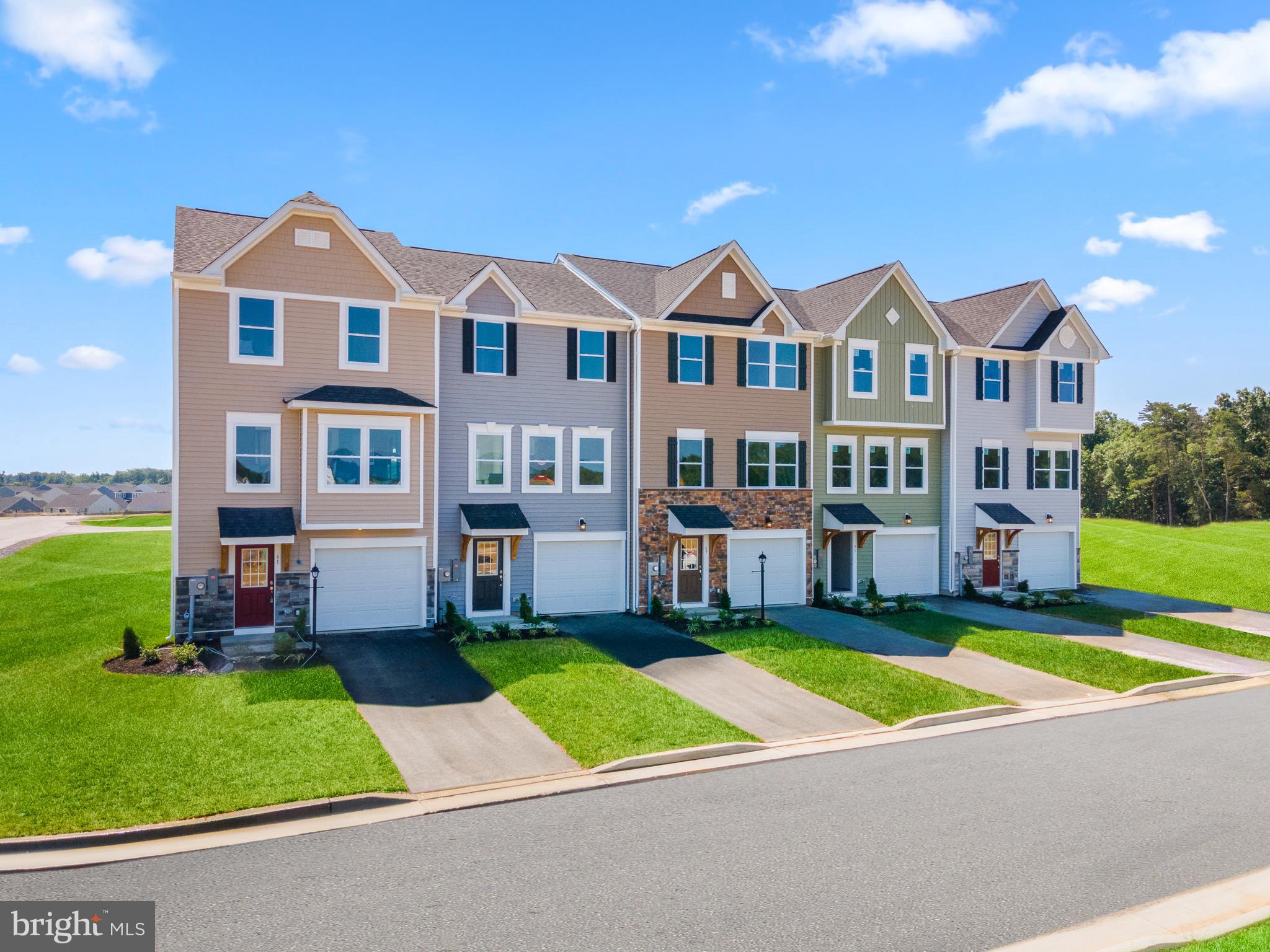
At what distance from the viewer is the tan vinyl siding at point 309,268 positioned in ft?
62.2

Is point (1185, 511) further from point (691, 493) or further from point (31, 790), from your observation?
point (31, 790)

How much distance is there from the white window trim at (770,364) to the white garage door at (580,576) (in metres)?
6.22

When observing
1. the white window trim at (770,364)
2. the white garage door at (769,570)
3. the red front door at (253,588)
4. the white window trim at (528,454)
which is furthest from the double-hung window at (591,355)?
the red front door at (253,588)

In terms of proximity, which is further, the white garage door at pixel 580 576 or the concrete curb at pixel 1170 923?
the white garage door at pixel 580 576

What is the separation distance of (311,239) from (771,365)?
13046mm

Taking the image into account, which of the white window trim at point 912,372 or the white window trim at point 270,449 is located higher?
the white window trim at point 912,372

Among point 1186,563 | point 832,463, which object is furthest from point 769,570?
point 1186,563

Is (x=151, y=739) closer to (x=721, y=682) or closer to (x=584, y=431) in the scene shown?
(x=721, y=682)

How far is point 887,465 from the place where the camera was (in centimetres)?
2741

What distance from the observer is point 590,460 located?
914 inches

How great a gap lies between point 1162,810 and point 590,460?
15764 mm

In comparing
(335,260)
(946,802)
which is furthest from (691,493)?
(946,802)

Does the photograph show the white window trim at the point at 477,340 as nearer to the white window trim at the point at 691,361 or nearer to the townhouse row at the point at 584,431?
the townhouse row at the point at 584,431

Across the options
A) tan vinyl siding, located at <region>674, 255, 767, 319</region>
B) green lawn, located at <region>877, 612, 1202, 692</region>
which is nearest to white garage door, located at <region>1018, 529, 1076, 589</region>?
green lawn, located at <region>877, 612, 1202, 692</region>
